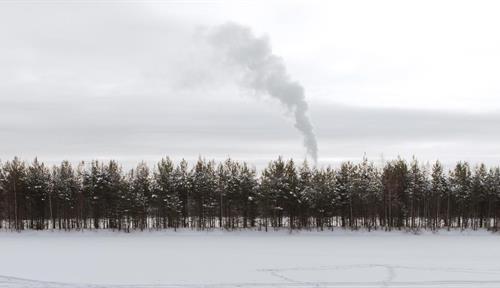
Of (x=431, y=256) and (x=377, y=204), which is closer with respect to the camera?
(x=431, y=256)

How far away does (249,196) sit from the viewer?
234ft

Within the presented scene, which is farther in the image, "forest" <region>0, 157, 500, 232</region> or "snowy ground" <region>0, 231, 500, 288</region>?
"forest" <region>0, 157, 500, 232</region>

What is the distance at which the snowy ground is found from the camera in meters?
24.5

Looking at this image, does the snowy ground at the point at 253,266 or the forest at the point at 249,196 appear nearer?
the snowy ground at the point at 253,266

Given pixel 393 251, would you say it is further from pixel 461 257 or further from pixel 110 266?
pixel 110 266

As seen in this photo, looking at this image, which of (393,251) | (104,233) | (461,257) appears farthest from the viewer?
(104,233)

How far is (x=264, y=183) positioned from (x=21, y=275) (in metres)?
44.5

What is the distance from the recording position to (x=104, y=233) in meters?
64.9

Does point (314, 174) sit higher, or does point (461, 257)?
point (314, 174)

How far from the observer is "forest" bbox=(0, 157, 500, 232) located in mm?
69812

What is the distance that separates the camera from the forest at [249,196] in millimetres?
69812

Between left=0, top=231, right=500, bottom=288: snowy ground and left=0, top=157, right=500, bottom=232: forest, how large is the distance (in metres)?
26.3

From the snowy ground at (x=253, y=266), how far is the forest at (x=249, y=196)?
26272 millimetres

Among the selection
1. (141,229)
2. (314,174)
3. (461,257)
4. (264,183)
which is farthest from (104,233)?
(461,257)
